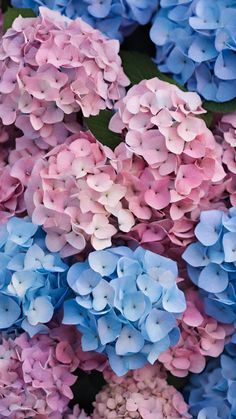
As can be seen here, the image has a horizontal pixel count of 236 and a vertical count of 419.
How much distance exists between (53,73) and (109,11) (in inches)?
7.7

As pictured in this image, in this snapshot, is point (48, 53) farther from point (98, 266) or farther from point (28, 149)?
point (98, 266)

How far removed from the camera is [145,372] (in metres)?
1.23

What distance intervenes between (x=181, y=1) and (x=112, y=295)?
0.45m

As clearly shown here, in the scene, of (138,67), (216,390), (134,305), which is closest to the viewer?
(134,305)

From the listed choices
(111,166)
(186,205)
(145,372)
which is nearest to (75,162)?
(111,166)

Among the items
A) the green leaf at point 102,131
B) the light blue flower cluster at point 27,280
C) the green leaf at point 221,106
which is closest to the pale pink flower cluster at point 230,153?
the green leaf at point 221,106

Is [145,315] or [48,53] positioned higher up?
[48,53]

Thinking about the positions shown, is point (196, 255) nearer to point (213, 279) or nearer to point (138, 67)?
point (213, 279)

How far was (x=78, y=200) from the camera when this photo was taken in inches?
46.3

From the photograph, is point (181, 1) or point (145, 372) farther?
point (181, 1)

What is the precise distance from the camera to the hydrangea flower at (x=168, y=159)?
1199mm

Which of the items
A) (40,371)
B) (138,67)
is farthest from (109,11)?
(40,371)

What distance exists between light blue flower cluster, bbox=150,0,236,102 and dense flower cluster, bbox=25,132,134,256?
202 millimetres

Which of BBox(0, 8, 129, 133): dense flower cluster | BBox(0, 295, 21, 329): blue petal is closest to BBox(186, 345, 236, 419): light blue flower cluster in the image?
BBox(0, 295, 21, 329): blue petal
